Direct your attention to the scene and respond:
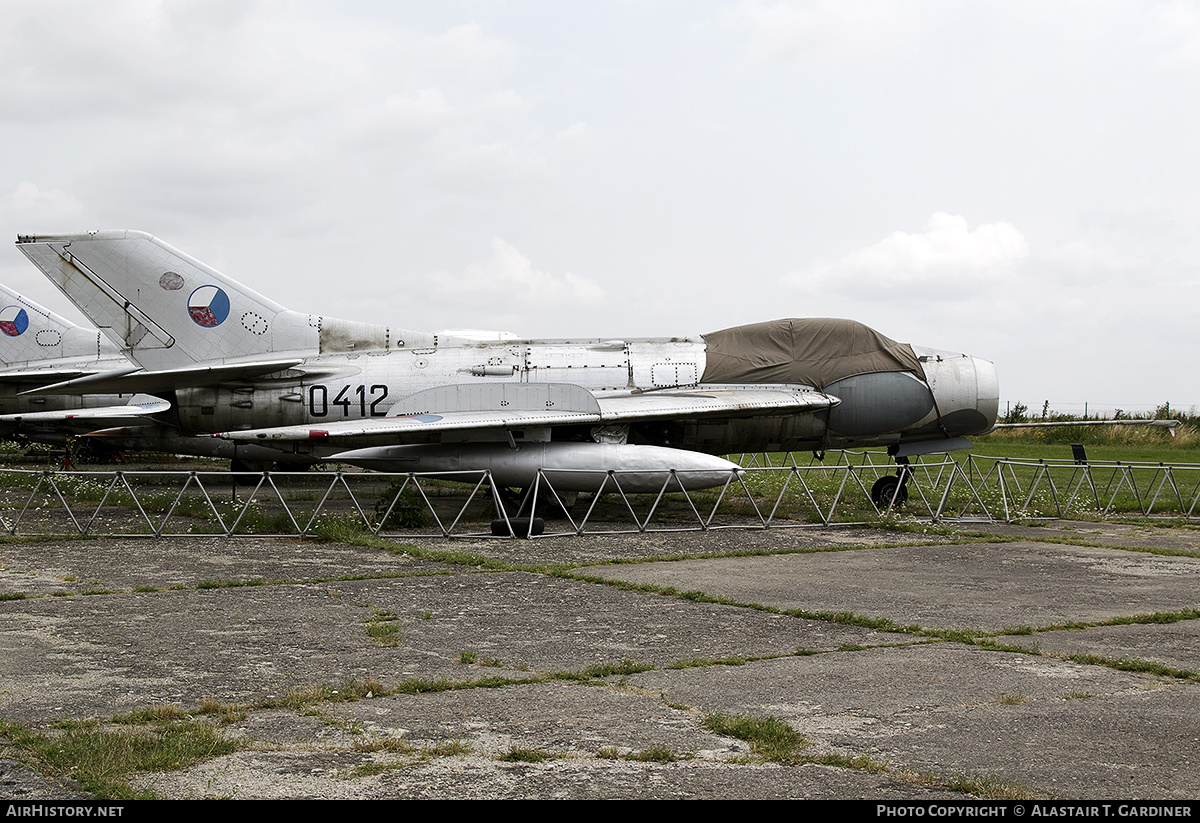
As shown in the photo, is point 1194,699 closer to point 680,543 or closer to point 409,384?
point 680,543

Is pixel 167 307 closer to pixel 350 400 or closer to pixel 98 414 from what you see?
pixel 350 400

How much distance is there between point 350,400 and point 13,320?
588 inches

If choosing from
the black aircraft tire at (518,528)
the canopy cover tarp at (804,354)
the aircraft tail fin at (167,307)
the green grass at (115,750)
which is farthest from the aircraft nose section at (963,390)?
the green grass at (115,750)

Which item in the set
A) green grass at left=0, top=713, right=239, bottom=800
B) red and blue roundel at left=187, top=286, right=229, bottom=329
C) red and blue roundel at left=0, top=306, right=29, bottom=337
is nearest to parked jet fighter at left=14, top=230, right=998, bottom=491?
red and blue roundel at left=187, top=286, right=229, bottom=329

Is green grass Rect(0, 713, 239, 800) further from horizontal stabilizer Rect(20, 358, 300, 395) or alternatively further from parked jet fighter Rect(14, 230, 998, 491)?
horizontal stabilizer Rect(20, 358, 300, 395)

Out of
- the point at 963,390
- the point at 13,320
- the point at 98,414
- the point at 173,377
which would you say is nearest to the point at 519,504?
the point at 173,377

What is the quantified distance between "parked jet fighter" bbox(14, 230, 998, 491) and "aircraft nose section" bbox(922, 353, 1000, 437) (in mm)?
24

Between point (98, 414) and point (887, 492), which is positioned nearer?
point (887, 492)

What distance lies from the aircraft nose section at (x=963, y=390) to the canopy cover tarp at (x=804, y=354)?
1.20 feet

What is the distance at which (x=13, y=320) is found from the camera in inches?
1035

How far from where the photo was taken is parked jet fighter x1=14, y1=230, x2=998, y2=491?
53.5ft

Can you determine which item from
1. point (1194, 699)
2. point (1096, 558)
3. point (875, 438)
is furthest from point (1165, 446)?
point (1194, 699)

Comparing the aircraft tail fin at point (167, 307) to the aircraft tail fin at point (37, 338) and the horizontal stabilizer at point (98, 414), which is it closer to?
the horizontal stabilizer at point (98, 414)
